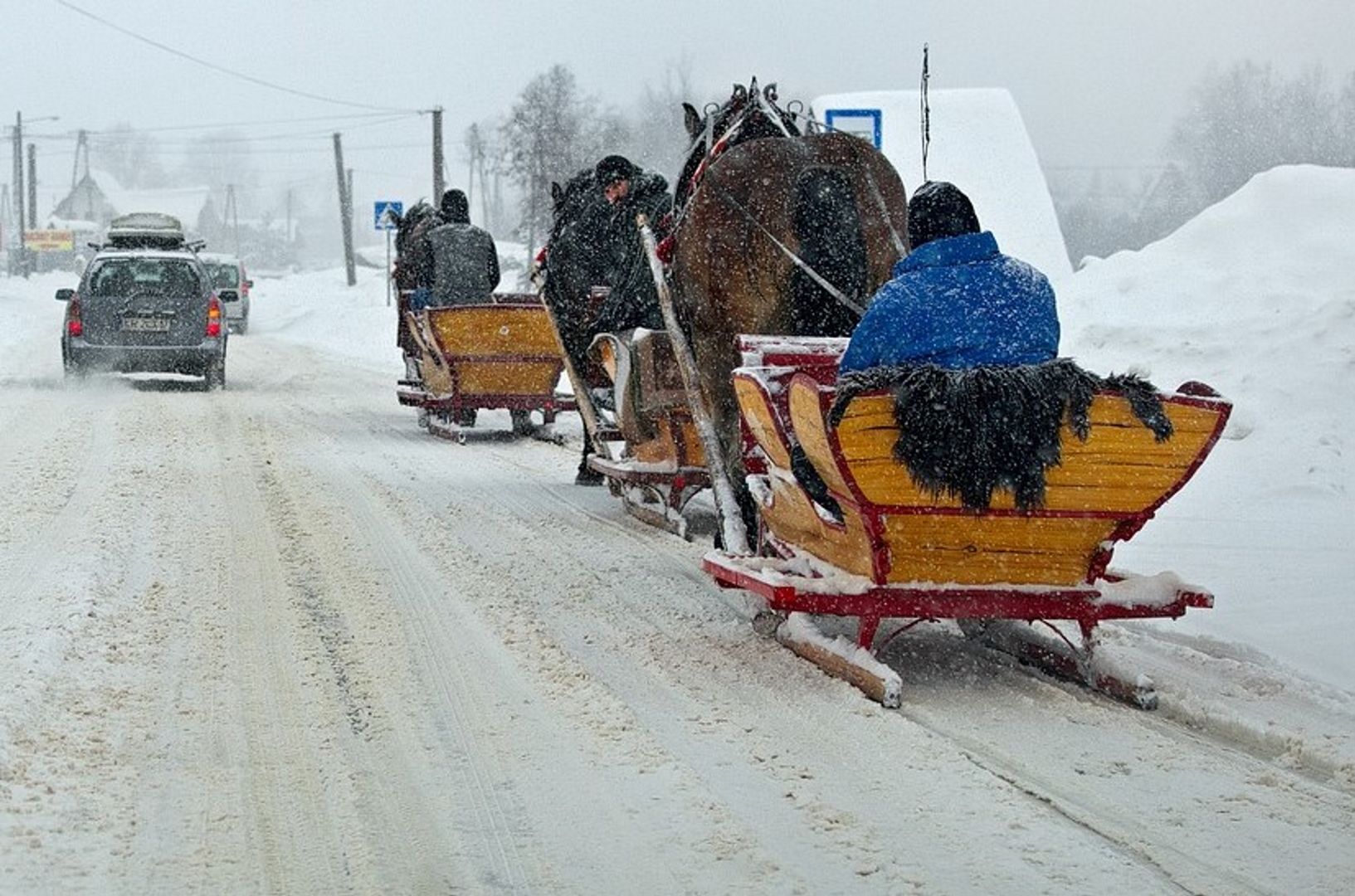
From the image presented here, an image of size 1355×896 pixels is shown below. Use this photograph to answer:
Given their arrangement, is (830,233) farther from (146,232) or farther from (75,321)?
(146,232)

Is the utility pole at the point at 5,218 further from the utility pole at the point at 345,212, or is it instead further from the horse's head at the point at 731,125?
the horse's head at the point at 731,125

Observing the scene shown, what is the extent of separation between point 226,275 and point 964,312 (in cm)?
3405

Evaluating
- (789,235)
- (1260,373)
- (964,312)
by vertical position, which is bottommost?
(1260,373)

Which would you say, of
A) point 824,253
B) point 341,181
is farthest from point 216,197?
point 824,253

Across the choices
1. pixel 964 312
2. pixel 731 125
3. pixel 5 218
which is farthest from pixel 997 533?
pixel 5 218

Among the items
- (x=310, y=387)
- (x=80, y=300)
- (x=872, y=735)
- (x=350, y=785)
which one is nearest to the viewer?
(x=350, y=785)

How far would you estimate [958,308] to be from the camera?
18.6 feet

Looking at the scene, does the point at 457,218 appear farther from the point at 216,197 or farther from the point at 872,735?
the point at 216,197

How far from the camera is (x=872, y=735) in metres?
5.13

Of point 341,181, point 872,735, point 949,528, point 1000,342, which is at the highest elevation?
point 341,181

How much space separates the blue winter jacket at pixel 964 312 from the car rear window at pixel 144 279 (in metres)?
14.6

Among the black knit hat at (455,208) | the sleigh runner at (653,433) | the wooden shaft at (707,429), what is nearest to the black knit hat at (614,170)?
the sleigh runner at (653,433)

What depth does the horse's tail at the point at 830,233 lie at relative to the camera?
771cm

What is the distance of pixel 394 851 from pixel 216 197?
174439 millimetres
